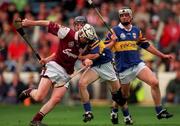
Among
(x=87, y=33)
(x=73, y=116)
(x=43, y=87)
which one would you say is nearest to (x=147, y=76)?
(x=87, y=33)

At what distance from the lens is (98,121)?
1755 cm

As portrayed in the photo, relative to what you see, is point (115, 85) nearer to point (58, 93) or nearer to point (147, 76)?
point (147, 76)

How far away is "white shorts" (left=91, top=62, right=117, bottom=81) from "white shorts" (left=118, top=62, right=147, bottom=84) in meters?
0.18

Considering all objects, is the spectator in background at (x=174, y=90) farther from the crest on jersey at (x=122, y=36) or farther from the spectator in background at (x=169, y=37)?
the crest on jersey at (x=122, y=36)

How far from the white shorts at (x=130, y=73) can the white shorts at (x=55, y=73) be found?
64.1 inches

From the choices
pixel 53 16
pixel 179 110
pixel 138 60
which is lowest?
pixel 179 110

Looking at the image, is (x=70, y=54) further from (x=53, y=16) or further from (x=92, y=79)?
(x=53, y=16)

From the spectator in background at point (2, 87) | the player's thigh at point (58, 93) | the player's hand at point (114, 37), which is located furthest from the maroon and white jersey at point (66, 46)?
the spectator in background at point (2, 87)

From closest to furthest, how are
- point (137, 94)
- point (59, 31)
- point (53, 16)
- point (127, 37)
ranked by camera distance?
1. point (59, 31)
2. point (127, 37)
3. point (137, 94)
4. point (53, 16)

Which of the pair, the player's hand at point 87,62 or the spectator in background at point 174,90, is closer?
the player's hand at point 87,62

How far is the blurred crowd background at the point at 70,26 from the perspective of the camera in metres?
24.8

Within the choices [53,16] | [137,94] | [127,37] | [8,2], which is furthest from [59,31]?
[8,2]

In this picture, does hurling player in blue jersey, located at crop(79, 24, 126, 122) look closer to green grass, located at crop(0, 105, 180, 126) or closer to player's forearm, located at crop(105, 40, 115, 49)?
player's forearm, located at crop(105, 40, 115, 49)

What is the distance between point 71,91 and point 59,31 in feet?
32.6
